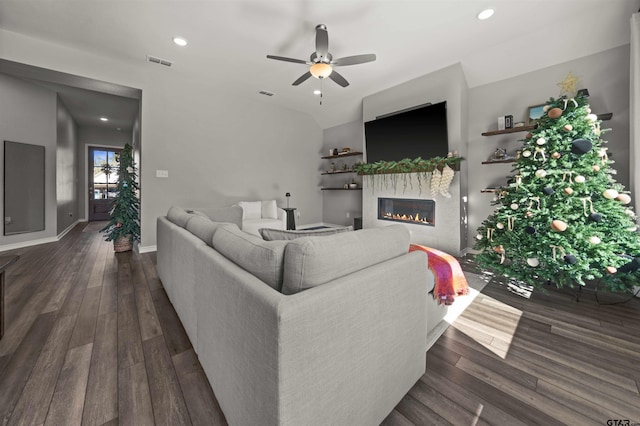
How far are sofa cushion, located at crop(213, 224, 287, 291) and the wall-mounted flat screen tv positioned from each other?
384 cm

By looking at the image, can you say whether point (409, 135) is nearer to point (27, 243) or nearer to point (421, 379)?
point (421, 379)

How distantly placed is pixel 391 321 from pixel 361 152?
5022mm

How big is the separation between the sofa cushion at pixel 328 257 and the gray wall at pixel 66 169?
20.8 ft

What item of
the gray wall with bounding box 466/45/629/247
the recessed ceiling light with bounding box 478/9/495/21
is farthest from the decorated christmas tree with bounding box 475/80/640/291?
the recessed ceiling light with bounding box 478/9/495/21

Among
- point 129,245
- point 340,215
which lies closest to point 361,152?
point 340,215

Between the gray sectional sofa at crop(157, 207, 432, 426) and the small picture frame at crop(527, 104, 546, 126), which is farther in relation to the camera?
the small picture frame at crop(527, 104, 546, 126)

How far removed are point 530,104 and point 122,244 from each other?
21.5ft

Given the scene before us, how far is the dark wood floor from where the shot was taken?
3.76 ft

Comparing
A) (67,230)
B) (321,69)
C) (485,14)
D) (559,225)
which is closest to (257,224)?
(321,69)

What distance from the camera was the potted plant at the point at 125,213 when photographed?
13.0 ft

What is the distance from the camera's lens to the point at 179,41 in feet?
10.5

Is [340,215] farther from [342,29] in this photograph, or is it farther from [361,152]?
[342,29]

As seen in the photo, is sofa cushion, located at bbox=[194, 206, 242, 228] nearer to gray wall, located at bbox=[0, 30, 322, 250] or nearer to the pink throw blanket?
gray wall, located at bbox=[0, 30, 322, 250]

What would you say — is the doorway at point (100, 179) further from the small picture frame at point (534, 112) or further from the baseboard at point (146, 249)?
the small picture frame at point (534, 112)
